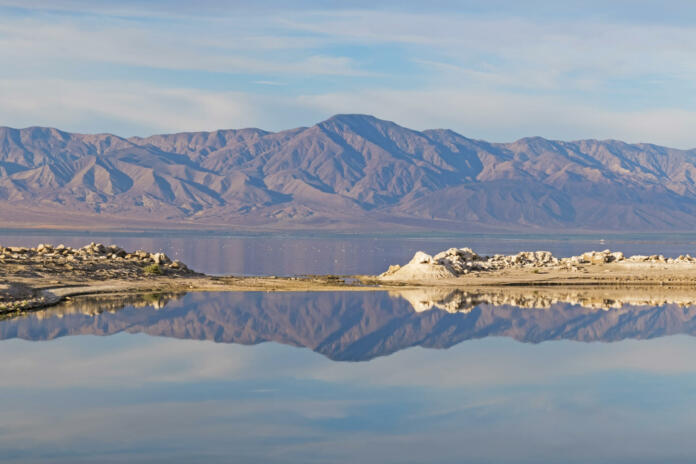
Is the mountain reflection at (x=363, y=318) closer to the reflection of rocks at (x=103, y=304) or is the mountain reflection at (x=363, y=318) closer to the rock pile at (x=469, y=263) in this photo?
the reflection of rocks at (x=103, y=304)

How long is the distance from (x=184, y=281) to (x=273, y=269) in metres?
17.2

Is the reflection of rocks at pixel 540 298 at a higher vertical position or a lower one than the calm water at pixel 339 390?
lower

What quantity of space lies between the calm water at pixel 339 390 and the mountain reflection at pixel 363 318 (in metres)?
0.14

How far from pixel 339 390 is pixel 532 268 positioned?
3609cm

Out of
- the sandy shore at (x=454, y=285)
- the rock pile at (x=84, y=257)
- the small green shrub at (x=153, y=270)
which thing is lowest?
the sandy shore at (x=454, y=285)

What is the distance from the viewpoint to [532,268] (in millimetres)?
50438

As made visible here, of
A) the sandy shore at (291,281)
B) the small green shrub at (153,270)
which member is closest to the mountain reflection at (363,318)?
the sandy shore at (291,281)

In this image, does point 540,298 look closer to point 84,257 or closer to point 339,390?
point 339,390

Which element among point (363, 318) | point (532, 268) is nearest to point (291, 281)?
point (532, 268)

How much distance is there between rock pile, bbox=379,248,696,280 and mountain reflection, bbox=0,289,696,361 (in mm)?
7397

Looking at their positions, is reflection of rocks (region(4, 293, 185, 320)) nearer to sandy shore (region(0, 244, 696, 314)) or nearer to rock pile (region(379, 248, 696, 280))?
sandy shore (region(0, 244, 696, 314))

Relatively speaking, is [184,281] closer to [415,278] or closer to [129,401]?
[415,278]

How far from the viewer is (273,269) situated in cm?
5756

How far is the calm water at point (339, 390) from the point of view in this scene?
12188mm
